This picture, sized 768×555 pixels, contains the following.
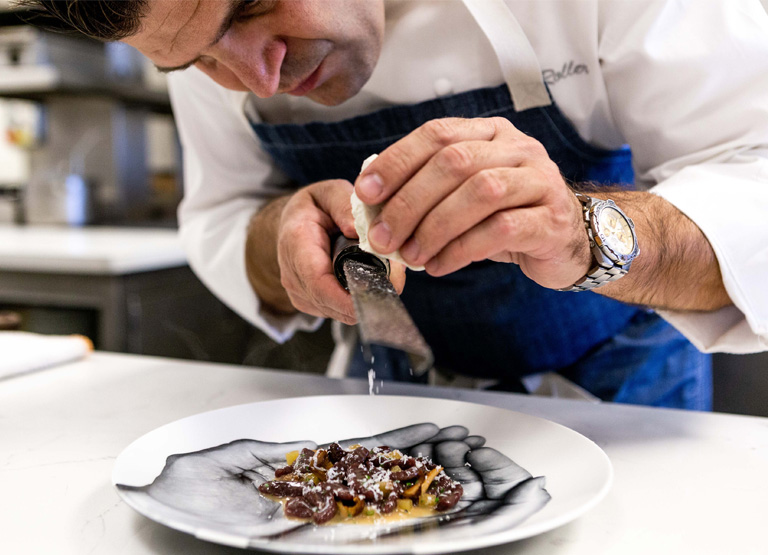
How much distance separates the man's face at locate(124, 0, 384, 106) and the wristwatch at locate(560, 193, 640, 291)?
457mm

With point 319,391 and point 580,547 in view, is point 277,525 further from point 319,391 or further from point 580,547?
point 319,391

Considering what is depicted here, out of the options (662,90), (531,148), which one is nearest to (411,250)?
(531,148)

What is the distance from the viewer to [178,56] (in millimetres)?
921

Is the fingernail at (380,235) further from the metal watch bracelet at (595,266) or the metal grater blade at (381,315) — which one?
the metal watch bracelet at (595,266)

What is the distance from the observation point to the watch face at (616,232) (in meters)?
0.77

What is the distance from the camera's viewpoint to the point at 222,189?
1489 millimetres

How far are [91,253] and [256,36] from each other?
1.36 meters

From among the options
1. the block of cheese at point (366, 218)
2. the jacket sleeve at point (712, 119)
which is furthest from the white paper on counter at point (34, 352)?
the jacket sleeve at point (712, 119)

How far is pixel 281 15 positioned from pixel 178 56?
151 millimetres

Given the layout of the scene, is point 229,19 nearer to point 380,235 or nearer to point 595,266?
point 380,235

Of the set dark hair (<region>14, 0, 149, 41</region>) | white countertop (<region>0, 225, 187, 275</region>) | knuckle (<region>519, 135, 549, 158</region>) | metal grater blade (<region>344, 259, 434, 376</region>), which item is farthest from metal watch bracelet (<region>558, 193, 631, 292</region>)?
white countertop (<region>0, 225, 187, 275</region>)

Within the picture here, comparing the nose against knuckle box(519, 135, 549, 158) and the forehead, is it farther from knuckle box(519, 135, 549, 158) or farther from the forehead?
knuckle box(519, 135, 549, 158)

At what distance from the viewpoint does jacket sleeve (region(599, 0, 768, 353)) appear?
87 cm

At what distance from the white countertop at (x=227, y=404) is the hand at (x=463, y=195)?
0.90ft
